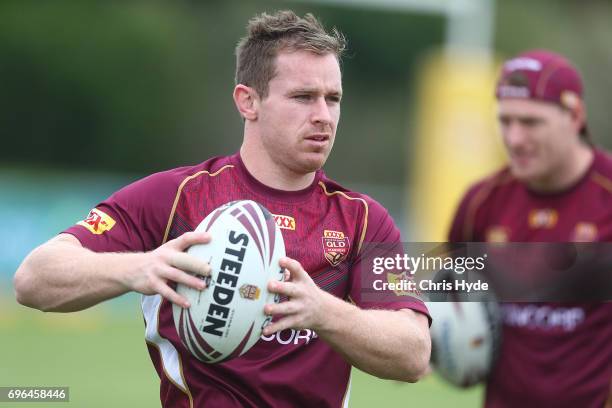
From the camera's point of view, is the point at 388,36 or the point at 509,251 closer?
the point at 509,251

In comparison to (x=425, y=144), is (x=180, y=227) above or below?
above

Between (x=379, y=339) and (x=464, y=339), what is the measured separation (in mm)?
2141

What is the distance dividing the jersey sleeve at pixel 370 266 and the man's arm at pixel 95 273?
0.98 meters

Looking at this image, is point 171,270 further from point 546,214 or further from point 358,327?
point 546,214

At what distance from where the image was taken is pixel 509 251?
6906 millimetres

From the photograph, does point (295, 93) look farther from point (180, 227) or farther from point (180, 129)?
point (180, 129)

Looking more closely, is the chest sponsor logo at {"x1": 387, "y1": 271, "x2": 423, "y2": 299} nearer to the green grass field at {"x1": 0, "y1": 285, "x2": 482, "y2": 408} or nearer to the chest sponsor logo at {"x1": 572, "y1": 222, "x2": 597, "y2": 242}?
the chest sponsor logo at {"x1": 572, "y1": 222, "x2": 597, "y2": 242}

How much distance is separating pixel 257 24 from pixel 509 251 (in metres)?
2.79

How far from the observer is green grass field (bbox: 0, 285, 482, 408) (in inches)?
423

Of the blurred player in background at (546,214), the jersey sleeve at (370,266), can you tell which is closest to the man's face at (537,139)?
the blurred player in background at (546,214)

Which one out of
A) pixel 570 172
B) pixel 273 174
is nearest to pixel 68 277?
pixel 273 174

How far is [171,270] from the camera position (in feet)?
12.8

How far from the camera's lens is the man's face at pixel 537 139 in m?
6.79

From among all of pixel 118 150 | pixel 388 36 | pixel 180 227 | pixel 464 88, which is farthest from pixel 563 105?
pixel 388 36
